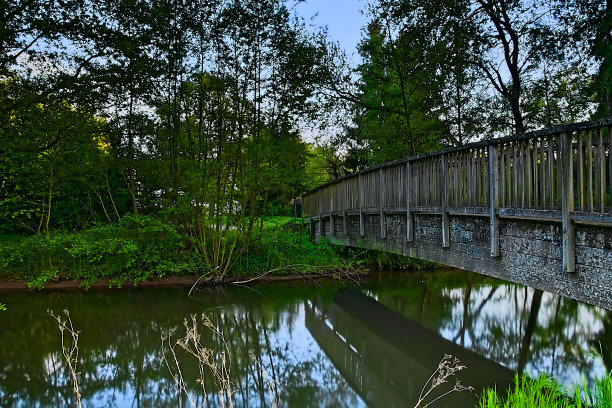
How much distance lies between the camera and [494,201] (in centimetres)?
496

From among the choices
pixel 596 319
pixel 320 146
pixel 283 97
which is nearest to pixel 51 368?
pixel 283 97

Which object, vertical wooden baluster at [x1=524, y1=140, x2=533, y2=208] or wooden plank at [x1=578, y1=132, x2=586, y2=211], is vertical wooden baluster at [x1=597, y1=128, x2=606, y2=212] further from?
vertical wooden baluster at [x1=524, y1=140, x2=533, y2=208]

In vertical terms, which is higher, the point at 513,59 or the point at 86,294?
the point at 513,59

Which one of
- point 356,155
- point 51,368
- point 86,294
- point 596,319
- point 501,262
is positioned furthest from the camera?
point 356,155

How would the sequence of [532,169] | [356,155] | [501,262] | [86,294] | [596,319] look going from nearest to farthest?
[532,169], [501,262], [596,319], [86,294], [356,155]

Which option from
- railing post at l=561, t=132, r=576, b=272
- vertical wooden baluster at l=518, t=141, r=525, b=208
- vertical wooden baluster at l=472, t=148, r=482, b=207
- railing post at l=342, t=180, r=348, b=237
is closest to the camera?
railing post at l=561, t=132, r=576, b=272

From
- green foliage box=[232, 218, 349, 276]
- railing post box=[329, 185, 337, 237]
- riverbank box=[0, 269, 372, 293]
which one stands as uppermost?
railing post box=[329, 185, 337, 237]

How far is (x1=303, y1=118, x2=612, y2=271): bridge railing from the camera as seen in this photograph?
12.0 feet

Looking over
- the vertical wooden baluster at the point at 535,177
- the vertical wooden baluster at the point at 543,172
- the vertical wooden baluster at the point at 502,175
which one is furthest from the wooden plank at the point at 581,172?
the vertical wooden baluster at the point at 502,175

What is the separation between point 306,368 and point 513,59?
29.1ft

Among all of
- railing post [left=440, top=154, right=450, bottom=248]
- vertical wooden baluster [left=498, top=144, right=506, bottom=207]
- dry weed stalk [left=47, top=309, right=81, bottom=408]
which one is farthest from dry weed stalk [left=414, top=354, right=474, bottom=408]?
dry weed stalk [left=47, top=309, right=81, bottom=408]

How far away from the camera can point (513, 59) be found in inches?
416

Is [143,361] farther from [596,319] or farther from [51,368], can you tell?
[596,319]

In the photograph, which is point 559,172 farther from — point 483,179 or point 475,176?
point 475,176
